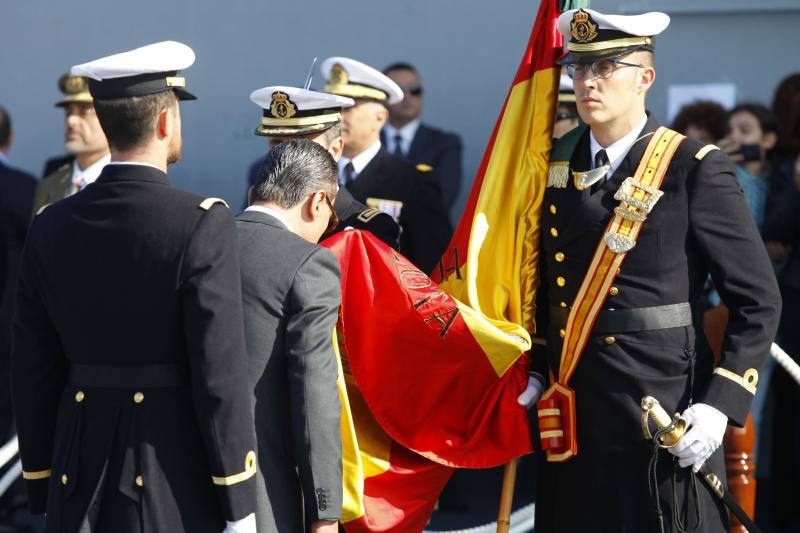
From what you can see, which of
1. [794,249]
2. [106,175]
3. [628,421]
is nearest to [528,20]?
[794,249]

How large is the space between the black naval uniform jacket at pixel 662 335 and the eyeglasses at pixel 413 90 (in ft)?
10.7

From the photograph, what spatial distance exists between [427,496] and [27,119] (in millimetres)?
4864

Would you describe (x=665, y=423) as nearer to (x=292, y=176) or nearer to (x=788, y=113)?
(x=292, y=176)

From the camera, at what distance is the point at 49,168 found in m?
6.28

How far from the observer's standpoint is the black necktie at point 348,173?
4996mm

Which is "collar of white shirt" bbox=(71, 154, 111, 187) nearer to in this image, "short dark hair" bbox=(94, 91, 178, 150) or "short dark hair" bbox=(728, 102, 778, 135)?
"short dark hair" bbox=(94, 91, 178, 150)

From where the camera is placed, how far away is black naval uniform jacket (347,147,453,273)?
16.2ft

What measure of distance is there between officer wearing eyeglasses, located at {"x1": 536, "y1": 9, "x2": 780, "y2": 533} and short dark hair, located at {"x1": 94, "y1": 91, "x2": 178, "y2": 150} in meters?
1.29

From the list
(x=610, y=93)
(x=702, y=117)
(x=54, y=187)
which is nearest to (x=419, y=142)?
(x=702, y=117)

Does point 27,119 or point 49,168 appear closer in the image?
point 49,168

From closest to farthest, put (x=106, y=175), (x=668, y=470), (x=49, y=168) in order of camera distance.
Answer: (x=106, y=175) < (x=668, y=470) < (x=49, y=168)

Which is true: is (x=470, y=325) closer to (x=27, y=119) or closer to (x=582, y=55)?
(x=582, y=55)

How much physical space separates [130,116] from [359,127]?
229cm

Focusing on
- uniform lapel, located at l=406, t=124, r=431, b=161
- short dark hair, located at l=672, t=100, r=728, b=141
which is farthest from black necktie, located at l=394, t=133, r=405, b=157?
short dark hair, located at l=672, t=100, r=728, b=141
